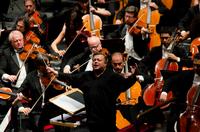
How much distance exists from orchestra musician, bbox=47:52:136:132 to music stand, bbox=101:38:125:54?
817mm

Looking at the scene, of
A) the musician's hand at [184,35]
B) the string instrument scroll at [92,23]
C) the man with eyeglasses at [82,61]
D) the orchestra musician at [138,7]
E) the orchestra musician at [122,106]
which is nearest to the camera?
the orchestra musician at [122,106]

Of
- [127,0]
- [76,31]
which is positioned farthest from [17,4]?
[76,31]

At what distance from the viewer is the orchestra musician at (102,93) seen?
241 inches

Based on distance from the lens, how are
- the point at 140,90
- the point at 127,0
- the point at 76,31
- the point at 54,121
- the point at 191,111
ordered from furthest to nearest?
the point at 127,0
the point at 76,31
the point at 140,90
the point at 54,121
the point at 191,111

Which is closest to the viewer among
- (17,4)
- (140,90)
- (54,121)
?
(54,121)

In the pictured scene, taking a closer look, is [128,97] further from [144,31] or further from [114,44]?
[144,31]

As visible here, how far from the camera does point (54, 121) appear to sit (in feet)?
20.3

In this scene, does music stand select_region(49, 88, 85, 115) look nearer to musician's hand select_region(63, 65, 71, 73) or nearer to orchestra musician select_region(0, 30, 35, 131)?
musician's hand select_region(63, 65, 71, 73)

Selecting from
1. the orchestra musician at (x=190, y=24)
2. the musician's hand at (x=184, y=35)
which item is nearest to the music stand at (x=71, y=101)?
the musician's hand at (x=184, y=35)

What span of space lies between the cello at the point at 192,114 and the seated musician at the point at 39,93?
1.62 m

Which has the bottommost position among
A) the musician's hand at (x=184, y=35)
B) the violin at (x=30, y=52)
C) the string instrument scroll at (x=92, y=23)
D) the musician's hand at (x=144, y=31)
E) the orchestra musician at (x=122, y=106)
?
the orchestra musician at (x=122, y=106)

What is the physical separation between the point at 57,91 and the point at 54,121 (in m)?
0.98

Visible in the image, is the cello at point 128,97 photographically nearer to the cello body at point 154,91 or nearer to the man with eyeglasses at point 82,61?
the cello body at point 154,91

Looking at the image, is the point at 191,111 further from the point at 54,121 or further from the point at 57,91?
the point at 57,91
